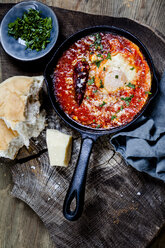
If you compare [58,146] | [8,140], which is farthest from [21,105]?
[58,146]

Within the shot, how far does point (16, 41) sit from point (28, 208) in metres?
2.18

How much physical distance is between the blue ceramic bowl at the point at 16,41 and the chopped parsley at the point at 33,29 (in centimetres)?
5

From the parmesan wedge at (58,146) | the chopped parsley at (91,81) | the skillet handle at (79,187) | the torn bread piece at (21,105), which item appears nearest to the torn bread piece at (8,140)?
the torn bread piece at (21,105)

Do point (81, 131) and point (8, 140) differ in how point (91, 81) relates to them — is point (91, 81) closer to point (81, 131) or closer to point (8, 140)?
point (81, 131)

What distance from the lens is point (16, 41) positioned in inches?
141

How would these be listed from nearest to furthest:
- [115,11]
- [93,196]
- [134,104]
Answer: [134,104]
[93,196]
[115,11]

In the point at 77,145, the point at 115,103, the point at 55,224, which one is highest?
the point at 115,103

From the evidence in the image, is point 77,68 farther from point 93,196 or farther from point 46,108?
point 93,196

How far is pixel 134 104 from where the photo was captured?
3.10m

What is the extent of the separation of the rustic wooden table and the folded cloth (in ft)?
3.32

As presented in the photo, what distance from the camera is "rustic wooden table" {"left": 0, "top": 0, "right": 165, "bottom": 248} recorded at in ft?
12.1

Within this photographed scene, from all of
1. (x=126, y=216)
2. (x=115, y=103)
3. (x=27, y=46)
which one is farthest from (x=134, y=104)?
(x=27, y=46)

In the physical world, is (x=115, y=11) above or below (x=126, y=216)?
above

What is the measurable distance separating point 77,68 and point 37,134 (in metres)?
0.92
